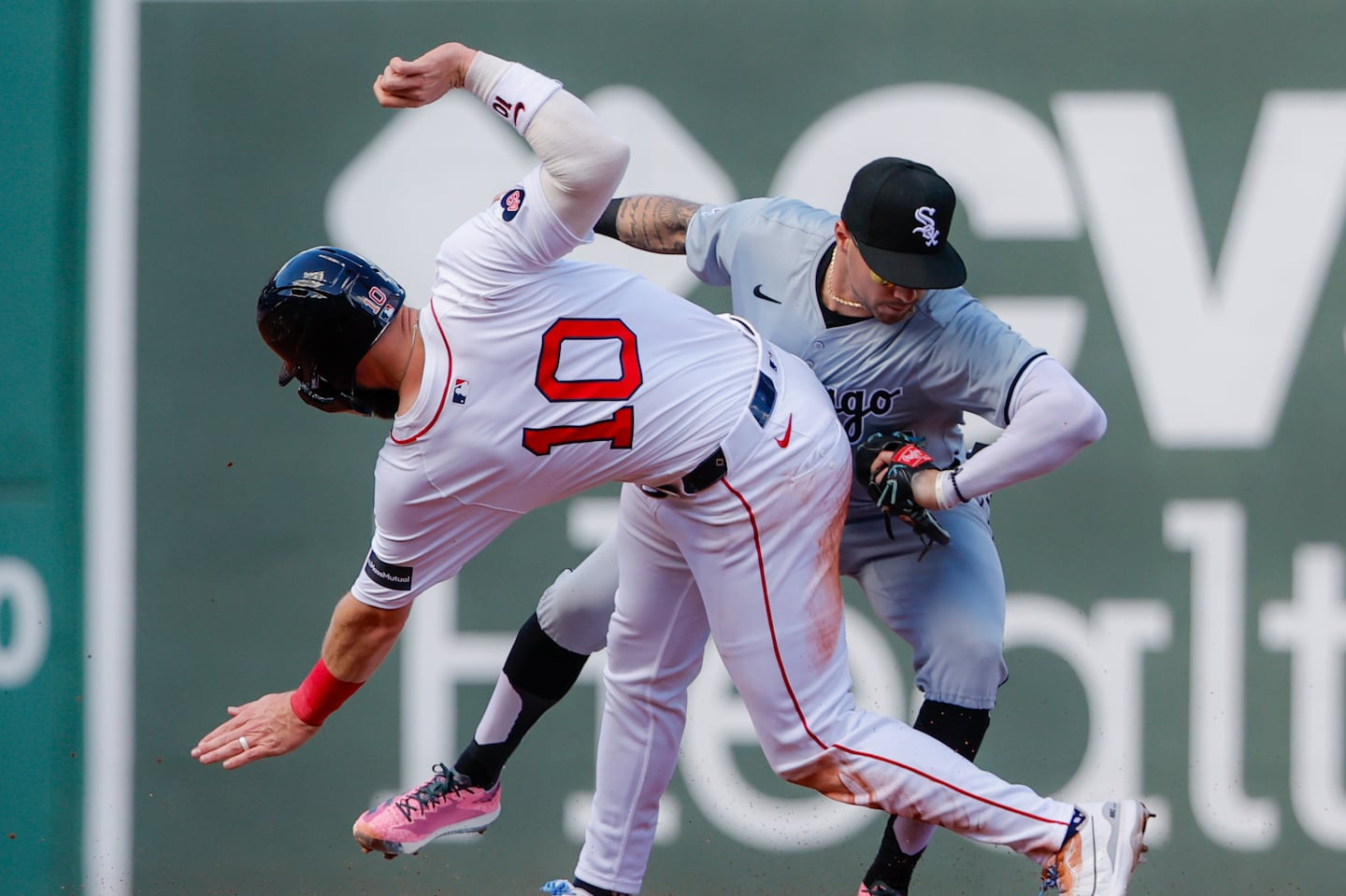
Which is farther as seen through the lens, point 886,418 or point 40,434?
point 40,434

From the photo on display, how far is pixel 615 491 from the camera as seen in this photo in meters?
4.78

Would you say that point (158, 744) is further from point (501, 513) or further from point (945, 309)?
point (945, 309)

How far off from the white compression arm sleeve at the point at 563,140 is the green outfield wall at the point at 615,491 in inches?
70.4

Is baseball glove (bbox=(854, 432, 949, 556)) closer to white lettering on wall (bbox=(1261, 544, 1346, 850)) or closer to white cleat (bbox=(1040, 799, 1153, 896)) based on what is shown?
white cleat (bbox=(1040, 799, 1153, 896))

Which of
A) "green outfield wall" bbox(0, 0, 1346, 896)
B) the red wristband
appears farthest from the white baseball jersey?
"green outfield wall" bbox(0, 0, 1346, 896)

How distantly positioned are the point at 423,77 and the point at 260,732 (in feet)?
4.53

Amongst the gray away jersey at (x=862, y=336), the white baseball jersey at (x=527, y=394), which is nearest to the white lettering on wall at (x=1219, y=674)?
the gray away jersey at (x=862, y=336)

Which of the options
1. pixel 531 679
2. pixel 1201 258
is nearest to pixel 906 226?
pixel 531 679

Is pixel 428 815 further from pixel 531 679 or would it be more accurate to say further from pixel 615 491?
pixel 615 491

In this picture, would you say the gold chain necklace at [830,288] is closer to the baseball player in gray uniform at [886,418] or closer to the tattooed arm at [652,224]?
the baseball player in gray uniform at [886,418]

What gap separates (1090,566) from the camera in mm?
4734

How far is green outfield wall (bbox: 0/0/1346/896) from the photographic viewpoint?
15.4 feet

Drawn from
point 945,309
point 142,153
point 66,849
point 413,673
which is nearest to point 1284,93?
point 945,309

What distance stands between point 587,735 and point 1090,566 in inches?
63.6
